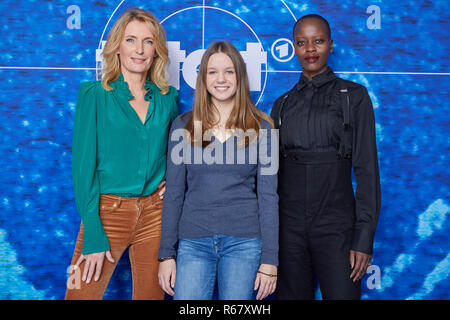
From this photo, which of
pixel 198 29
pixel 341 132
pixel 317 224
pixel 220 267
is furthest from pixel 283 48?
pixel 220 267

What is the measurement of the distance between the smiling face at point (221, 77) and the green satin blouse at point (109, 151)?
0.29 meters

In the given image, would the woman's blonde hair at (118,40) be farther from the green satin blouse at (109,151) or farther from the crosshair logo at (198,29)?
the crosshair logo at (198,29)

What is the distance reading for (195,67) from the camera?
7.79ft

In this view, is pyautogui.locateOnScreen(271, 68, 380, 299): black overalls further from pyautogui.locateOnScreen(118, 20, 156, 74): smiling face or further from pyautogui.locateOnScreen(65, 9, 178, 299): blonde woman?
pyautogui.locateOnScreen(118, 20, 156, 74): smiling face

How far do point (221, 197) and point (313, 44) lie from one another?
2.90 ft

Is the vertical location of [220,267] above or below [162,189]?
below

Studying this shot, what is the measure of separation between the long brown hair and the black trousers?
324 millimetres

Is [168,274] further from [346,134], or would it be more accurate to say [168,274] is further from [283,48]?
[283,48]

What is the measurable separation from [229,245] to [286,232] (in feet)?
1.24

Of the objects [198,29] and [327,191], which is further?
[198,29]

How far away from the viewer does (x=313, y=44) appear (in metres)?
1.87

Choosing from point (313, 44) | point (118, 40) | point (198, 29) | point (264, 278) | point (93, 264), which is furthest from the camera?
point (198, 29)
